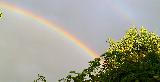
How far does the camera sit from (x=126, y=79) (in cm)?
2052

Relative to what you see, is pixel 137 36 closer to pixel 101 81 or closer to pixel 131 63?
pixel 131 63

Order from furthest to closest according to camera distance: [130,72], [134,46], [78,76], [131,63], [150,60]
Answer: [134,46]
[150,60]
[131,63]
[130,72]
[78,76]

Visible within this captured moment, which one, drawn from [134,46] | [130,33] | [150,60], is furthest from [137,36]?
[150,60]

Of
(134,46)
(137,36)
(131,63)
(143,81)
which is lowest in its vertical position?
(143,81)

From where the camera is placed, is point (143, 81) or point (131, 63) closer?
point (143, 81)

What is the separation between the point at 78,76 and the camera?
20.1 m

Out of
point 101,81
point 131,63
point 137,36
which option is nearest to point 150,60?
point 131,63

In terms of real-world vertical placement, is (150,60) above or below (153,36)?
below

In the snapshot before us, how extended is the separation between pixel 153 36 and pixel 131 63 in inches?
732

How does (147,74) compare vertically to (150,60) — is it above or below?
below

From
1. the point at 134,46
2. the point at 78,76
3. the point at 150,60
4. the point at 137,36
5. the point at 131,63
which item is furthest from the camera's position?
the point at 137,36

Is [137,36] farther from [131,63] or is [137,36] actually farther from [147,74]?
[147,74]

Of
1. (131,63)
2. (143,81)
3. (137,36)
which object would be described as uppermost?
(137,36)

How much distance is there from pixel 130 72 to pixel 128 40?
18.3 meters
